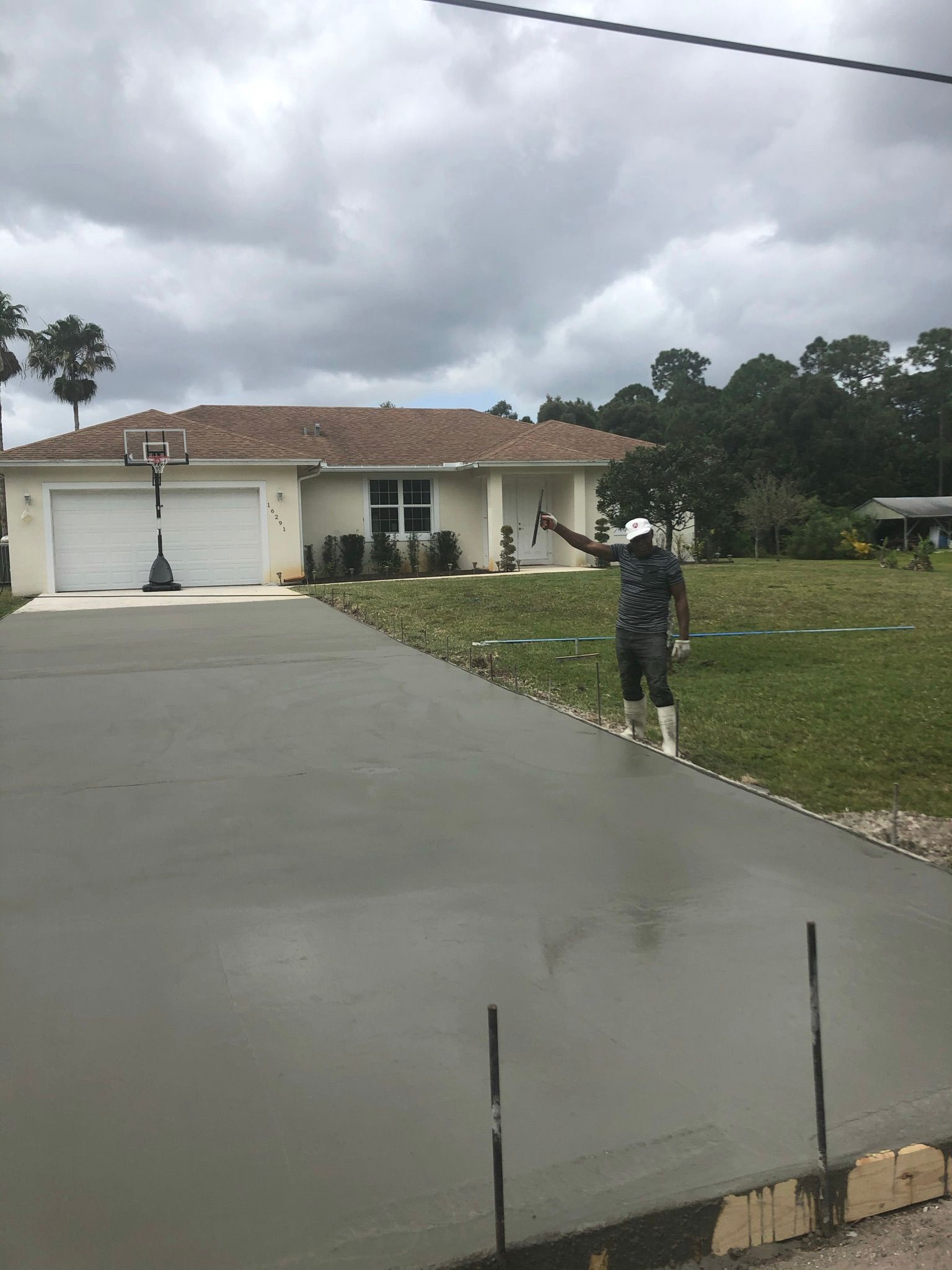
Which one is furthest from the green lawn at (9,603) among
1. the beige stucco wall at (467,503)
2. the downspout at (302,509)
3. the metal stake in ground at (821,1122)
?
the metal stake in ground at (821,1122)

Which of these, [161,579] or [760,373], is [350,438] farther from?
[760,373]

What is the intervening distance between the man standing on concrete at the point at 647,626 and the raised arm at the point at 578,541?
0.37 ft

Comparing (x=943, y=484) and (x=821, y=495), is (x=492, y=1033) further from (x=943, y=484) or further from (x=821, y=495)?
(x=943, y=484)

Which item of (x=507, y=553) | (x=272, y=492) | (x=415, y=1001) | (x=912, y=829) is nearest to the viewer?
(x=415, y=1001)

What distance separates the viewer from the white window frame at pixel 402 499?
23734mm

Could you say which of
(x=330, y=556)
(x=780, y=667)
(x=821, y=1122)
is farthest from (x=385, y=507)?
(x=821, y=1122)

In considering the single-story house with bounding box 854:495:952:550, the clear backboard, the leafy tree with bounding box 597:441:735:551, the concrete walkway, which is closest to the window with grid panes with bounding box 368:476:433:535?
the concrete walkway

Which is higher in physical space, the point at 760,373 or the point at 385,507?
the point at 760,373

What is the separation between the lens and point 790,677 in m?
9.40

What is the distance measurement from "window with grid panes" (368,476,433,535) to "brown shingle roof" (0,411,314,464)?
2452 millimetres

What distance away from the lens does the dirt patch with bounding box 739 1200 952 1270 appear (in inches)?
93.7

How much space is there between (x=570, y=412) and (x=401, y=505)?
3363cm

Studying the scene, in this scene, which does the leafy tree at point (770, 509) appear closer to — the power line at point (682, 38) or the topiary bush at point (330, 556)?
the topiary bush at point (330, 556)

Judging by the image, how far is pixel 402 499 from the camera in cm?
2402
